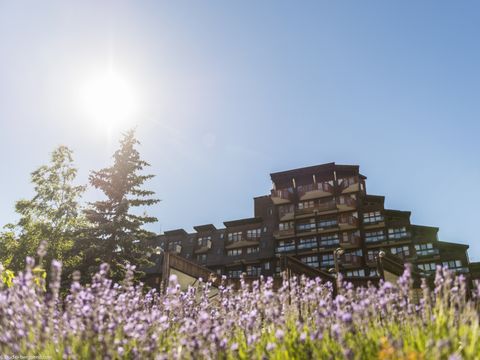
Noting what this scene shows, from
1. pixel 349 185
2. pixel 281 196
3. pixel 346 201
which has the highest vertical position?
pixel 349 185

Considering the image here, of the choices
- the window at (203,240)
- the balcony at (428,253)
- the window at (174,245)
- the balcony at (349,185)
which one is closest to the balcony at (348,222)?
the balcony at (349,185)

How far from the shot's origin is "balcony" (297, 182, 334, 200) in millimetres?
47781

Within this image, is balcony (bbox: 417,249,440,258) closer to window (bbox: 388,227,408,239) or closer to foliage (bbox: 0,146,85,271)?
window (bbox: 388,227,408,239)

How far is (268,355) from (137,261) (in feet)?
66.7

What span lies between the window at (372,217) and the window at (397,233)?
5.76ft

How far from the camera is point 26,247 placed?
2731cm

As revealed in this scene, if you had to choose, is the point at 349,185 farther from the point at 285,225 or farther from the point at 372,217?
the point at 285,225

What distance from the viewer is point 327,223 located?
1818 inches

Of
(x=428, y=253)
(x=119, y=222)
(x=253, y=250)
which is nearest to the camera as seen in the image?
(x=119, y=222)

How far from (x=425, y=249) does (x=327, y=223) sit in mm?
10783

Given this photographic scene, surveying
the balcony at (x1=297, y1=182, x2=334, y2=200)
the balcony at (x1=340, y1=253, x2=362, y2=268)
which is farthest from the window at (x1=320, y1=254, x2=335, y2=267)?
the balcony at (x1=297, y1=182, x2=334, y2=200)

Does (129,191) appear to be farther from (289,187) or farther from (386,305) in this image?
(289,187)

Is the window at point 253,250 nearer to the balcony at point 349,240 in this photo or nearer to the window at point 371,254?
the balcony at point 349,240

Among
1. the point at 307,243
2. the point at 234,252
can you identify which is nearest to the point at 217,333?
the point at 307,243
